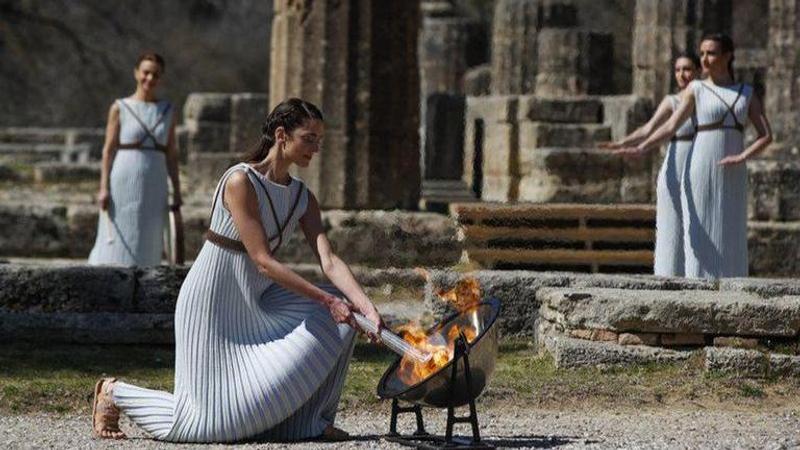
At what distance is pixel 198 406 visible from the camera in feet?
26.2

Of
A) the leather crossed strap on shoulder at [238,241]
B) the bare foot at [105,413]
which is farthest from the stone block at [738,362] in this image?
the bare foot at [105,413]

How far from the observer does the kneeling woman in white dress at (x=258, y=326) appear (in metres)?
7.93

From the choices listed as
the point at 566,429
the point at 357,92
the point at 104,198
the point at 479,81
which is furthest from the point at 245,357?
the point at 479,81

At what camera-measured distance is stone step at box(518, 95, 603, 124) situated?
22.9 metres

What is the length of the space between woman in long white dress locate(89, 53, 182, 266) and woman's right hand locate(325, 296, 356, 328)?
506 centimetres

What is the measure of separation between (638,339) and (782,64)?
63.0 ft

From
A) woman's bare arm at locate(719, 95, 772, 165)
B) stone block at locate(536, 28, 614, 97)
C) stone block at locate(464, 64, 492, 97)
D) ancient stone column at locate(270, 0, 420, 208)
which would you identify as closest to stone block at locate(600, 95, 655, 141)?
stone block at locate(536, 28, 614, 97)

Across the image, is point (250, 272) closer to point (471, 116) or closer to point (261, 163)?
point (261, 163)

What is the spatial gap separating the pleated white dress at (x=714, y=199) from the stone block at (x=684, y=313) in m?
1.87

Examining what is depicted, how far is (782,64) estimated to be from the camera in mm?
28781

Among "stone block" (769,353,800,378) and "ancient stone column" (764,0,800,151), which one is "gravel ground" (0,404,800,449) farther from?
"ancient stone column" (764,0,800,151)

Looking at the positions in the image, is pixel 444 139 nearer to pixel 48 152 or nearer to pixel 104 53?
pixel 48 152

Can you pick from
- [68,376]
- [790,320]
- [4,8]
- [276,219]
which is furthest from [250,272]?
[4,8]

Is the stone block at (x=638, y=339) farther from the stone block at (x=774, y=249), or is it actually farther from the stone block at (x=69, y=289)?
the stone block at (x=774, y=249)
